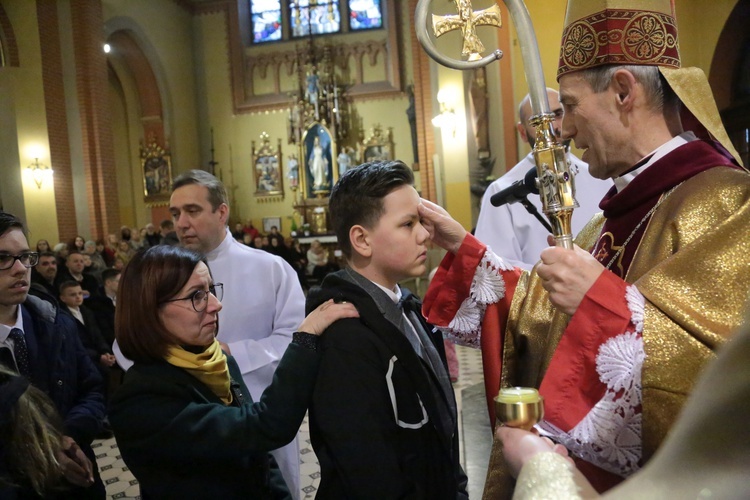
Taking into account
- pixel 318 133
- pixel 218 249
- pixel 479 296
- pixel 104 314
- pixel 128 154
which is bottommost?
pixel 104 314

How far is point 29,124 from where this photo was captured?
10.7 meters

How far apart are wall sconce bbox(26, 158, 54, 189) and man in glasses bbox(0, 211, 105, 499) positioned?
940 centimetres

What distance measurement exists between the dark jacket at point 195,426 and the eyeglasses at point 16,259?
96 cm

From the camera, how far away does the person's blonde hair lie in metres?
1.67

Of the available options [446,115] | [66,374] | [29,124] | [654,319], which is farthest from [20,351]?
[29,124]

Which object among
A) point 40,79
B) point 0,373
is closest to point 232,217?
point 40,79

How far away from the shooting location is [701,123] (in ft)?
4.51

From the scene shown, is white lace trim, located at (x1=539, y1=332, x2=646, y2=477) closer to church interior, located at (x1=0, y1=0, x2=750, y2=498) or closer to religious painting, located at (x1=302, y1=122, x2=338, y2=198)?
church interior, located at (x1=0, y1=0, x2=750, y2=498)

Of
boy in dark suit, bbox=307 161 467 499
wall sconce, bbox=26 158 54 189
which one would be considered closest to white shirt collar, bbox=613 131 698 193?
boy in dark suit, bbox=307 161 467 499

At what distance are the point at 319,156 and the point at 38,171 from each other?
25.3 feet

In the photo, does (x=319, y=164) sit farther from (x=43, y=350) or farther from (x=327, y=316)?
(x=327, y=316)

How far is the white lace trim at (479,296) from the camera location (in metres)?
1.69

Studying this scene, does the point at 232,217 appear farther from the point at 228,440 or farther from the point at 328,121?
the point at 228,440

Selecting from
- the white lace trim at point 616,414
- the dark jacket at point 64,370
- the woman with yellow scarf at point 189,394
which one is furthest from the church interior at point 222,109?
the white lace trim at point 616,414
